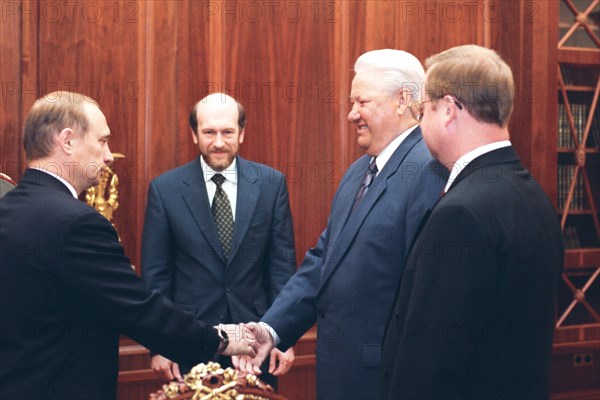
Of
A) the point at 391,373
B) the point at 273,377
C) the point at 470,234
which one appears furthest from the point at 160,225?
the point at 470,234

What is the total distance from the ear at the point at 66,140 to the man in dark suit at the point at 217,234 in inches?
49.0

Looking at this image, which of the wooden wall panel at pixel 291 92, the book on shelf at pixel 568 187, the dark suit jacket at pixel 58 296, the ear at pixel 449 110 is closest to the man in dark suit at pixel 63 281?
the dark suit jacket at pixel 58 296

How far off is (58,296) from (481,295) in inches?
46.7

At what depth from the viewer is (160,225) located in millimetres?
3756

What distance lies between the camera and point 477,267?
1899 millimetres

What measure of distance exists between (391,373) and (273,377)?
1.76 meters

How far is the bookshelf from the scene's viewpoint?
5223 millimetres

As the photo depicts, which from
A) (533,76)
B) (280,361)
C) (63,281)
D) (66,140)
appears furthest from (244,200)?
(533,76)

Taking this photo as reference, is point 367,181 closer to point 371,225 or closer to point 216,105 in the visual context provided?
point 371,225

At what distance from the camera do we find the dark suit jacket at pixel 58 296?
229cm

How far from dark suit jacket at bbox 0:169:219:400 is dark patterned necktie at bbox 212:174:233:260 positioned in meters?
1.31

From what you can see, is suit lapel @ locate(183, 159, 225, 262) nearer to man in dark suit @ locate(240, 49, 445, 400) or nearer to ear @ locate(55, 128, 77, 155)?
man in dark suit @ locate(240, 49, 445, 400)

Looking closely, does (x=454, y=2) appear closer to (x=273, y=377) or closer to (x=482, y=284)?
(x=273, y=377)

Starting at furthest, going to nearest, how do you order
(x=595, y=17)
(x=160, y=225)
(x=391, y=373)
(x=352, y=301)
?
(x=595, y=17), (x=160, y=225), (x=352, y=301), (x=391, y=373)
